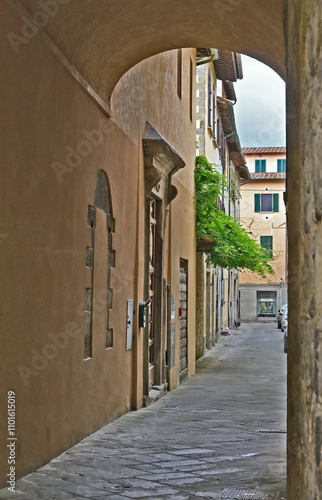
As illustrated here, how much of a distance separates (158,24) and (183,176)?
23.2ft

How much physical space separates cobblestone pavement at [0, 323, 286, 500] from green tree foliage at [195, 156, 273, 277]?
5906 mm

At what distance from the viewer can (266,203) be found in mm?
53250

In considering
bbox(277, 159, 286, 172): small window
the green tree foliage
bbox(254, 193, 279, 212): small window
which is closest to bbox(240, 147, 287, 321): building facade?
bbox(254, 193, 279, 212): small window

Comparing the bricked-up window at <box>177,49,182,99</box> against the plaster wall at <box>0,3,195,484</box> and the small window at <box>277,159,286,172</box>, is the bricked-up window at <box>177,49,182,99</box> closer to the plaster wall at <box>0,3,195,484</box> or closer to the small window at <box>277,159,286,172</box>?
the plaster wall at <box>0,3,195,484</box>

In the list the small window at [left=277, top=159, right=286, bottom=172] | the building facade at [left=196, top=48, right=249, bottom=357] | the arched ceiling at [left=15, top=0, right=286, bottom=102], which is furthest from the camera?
the small window at [left=277, top=159, right=286, bottom=172]

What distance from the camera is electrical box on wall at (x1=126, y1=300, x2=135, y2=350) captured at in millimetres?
9102

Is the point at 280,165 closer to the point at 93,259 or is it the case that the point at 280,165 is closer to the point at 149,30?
the point at 149,30

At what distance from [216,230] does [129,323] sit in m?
8.16

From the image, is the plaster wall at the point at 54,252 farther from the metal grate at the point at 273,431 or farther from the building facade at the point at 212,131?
the building facade at the point at 212,131

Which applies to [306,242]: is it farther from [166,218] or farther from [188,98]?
[188,98]

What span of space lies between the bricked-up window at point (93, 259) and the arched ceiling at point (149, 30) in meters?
0.98

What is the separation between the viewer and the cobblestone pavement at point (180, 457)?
5123 millimetres

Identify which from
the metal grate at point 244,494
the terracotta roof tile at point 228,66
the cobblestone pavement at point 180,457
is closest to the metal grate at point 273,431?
the cobblestone pavement at point 180,457

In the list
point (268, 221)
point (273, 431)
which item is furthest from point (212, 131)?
point (268, 221)
